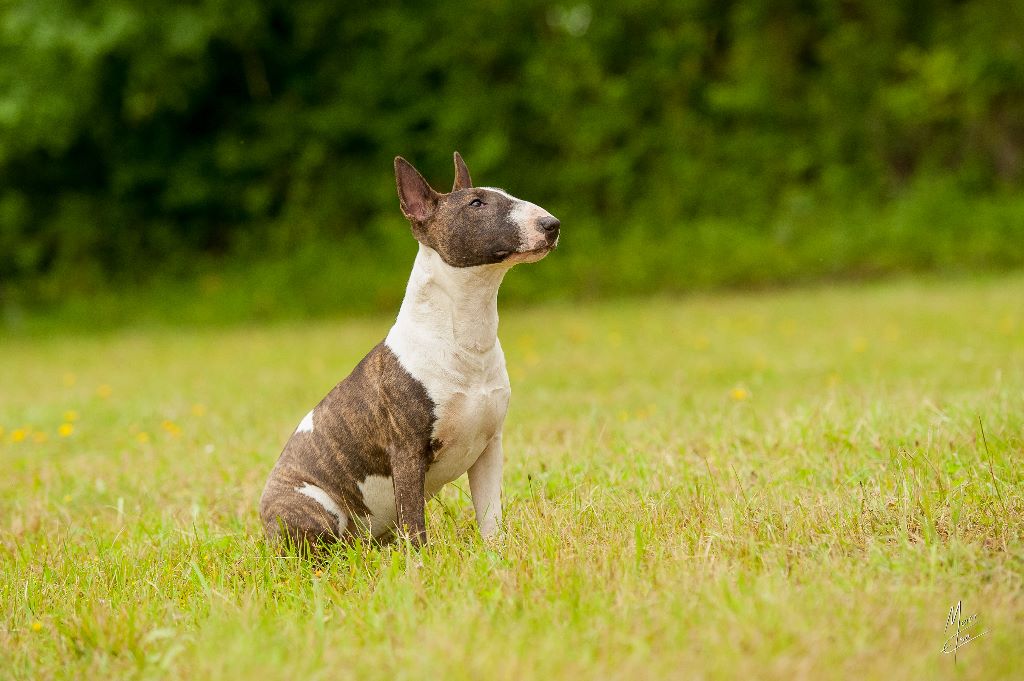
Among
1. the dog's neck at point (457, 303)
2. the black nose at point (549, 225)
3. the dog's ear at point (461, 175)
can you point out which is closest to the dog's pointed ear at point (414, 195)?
the dog's neck at point (457, 303)

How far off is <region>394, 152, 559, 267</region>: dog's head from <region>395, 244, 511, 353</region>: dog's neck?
0.04 m

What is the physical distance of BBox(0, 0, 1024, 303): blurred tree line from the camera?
15875 millimetres

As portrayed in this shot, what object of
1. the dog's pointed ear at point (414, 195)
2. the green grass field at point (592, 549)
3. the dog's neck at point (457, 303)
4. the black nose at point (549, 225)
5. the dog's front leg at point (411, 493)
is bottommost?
the green grass field at point (592, 549)

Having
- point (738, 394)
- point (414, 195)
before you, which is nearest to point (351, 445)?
point (414, 195)

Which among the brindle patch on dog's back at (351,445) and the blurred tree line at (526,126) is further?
the blurred tree line at (526,126)

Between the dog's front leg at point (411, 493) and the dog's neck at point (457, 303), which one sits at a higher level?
the dog's neck at point (457, 303)

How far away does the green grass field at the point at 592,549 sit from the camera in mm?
2492

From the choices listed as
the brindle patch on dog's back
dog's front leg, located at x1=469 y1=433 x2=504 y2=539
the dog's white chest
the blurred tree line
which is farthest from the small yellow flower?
the blurred tree line

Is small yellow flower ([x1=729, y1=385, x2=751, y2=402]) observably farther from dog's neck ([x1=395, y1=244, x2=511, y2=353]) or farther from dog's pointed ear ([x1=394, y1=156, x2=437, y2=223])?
dog's pointed ear ([x1=394, y1=156, x2=437, y2=223])

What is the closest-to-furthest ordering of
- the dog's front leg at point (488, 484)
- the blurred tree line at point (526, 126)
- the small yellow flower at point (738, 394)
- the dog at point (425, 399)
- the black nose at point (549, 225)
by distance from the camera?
the black nose at point (549, 225), the dog at point (425, 399), the dog's front leg at point (488, 484), the small yellow flower at point (738, 394), the blurred tree line at point (526, 126)
